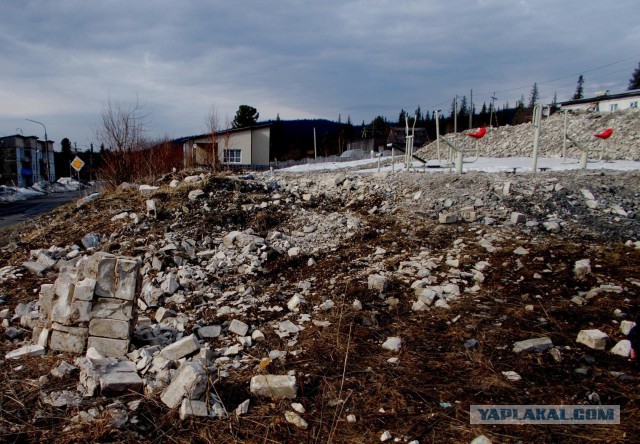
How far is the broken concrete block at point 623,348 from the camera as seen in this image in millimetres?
2484

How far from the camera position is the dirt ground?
2068mm

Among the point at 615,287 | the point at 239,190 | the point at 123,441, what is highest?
the point at 239,190

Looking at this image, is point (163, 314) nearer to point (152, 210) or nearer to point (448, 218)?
point (152, 210)

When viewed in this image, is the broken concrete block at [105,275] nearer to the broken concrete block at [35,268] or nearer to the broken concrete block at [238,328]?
the broken concrete block at [238,328]

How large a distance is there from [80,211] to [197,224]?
311 cm

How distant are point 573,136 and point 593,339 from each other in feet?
55.2

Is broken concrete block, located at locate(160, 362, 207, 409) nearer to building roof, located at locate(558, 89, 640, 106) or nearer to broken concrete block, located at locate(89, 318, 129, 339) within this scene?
broken concrete block, located at locate(89, 318, 129, 339)

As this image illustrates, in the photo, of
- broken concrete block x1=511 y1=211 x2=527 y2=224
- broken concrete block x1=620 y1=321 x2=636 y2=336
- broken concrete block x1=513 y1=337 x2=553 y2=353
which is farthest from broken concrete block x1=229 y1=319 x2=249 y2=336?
broken concrete block x1=511 y1=211 x2=527 y2=224

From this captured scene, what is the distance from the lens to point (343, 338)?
2918 mm

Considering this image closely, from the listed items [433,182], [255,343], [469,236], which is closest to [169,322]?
[255,343]

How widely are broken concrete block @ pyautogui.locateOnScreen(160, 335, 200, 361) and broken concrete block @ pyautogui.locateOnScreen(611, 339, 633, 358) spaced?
2.84 metres

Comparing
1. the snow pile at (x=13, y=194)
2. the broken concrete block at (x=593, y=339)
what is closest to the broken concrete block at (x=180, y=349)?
the broken concrete block at (x=593, y=339)

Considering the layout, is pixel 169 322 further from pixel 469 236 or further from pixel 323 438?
pixel 469 236

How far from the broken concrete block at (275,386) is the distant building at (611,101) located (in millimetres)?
35220
